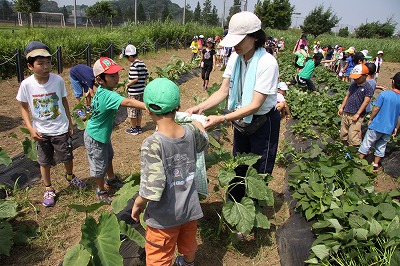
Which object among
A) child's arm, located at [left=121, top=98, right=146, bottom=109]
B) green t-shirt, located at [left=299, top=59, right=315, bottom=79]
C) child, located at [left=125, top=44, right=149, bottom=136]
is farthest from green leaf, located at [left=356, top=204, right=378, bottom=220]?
green t-shirt, located at [left=299, top=59, right=315, bottom=79]

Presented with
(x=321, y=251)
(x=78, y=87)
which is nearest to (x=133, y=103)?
(x=321, y=251)

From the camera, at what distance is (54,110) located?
325cm

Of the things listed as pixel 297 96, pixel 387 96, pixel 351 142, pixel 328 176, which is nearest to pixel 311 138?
pixel 351 142

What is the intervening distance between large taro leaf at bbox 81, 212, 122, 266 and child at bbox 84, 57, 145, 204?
3.74 feet

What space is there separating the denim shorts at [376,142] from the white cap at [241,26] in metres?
3.53

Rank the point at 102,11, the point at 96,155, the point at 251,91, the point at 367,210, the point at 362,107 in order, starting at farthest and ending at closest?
the point at 102,11 → the point at 362,107 → the point at 96,155 → the point at 251,91 → the point at 367,210

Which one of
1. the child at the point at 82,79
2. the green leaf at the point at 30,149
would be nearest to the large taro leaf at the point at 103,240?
the green leaf at the point at 30,149

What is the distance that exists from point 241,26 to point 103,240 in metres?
1.87

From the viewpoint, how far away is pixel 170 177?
1922 millimetres

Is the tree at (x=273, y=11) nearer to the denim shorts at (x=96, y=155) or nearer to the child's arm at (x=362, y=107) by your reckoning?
the child's arm at (x=362, y=107)

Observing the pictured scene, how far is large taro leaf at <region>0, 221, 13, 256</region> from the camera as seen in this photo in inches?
96.3

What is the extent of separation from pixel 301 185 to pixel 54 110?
9.02 ft

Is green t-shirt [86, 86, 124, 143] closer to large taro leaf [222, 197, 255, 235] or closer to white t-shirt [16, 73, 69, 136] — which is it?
white t-shirt [16, 73, 69, 136]

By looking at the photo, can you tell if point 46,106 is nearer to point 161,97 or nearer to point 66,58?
point 161,97
